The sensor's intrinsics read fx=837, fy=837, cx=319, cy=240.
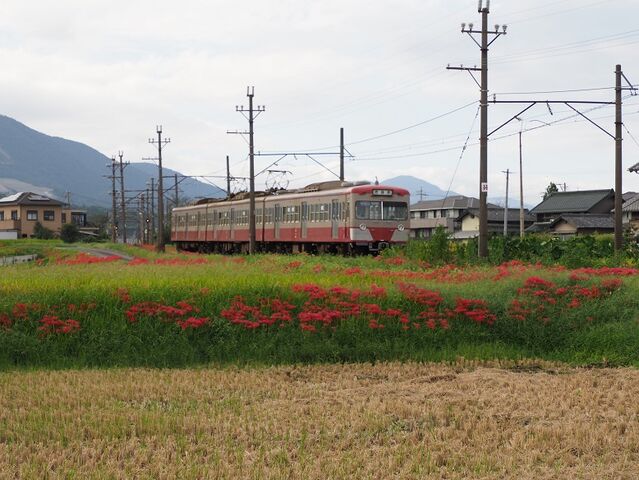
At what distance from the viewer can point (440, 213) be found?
81.9 m

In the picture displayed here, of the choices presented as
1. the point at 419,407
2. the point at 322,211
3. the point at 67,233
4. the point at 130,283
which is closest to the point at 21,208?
the point at 67,233

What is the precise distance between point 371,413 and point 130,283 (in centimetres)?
692

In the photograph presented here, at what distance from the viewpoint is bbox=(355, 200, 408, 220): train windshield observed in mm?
29547

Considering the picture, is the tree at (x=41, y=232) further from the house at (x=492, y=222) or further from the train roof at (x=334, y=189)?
the train roof at (x=334, y=189)

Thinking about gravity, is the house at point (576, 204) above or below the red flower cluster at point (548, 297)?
above

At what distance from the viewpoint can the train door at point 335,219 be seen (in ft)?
100

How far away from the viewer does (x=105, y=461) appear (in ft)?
21.5

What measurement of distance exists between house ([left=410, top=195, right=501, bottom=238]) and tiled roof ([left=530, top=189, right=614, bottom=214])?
846 centimetres

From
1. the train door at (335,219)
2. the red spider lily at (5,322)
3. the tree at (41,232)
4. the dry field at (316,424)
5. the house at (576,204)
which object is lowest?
the dry field at (316,424)

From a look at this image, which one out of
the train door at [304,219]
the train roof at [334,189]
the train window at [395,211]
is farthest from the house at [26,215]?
the train window at [395,211]

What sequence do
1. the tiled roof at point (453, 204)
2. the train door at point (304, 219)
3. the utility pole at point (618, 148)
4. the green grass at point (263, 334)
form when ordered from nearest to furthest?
1. the green grass at point (263, 334)
2. the utility pole at point (618, 148)
3. the train door at point (304, 219)
4. the tiled roof at point (453, 204)

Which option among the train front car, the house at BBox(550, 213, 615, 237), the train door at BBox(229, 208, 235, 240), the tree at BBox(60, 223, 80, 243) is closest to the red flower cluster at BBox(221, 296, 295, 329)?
the train front car

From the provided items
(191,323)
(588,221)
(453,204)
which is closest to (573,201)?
(588,221)

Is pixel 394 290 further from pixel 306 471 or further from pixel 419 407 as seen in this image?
pixel 306 471
